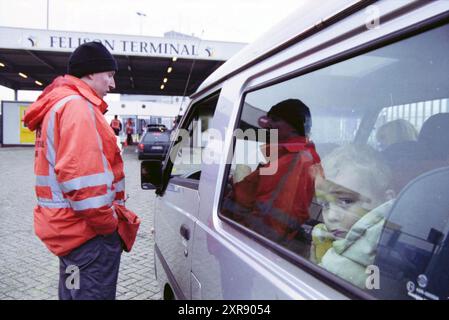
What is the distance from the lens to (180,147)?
291 centimetres

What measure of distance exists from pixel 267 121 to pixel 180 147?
1.22m

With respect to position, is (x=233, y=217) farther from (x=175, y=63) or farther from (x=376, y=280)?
(x=175, y=63)

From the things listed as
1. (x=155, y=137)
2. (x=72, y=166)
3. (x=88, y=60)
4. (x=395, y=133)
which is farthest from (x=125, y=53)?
(x=395, y=133)

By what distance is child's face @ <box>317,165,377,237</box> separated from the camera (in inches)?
52.6

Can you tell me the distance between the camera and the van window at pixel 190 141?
267cm

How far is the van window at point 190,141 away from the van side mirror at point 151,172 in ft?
0.48

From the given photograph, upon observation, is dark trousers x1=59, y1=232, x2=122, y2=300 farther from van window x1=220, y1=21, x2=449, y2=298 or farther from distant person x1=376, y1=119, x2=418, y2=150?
distant person x1=376, y1=119, x2=418, y2=150

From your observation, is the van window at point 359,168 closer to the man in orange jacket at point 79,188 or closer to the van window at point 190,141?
the man in orange jacket at point 79,188

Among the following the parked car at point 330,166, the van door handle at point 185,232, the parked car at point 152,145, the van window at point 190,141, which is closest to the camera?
the parked car at point 330,166

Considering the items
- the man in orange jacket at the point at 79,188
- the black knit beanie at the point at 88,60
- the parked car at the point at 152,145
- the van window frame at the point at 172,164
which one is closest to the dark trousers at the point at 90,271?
the man in orange jacket at the point at 79,188

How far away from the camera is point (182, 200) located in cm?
230

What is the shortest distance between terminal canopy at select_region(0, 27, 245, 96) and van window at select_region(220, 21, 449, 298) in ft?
38.5

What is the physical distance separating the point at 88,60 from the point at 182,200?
101 centimetres

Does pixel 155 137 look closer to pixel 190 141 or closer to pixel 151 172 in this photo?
pixel 190 141
